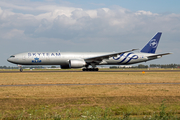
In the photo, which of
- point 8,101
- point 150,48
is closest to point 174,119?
point 8,101

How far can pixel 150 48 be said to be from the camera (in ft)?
178

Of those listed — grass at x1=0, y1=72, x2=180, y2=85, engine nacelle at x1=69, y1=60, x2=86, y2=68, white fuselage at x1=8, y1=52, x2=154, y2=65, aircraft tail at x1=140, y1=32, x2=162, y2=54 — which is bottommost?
grass at x1=0, y1=72, x2=180, y2=85

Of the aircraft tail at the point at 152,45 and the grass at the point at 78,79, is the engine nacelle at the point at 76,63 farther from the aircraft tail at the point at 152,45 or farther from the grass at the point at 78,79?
the aircraft tail at the point at 152,45

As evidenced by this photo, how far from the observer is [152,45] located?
54.6m

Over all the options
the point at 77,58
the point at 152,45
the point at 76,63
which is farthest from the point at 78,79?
the point at 152,45

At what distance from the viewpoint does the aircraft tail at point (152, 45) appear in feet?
178

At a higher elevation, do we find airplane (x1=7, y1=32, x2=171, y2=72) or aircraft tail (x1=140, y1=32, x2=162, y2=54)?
aircraft tail (x1=140, y1=32, x2=162, y2=54)

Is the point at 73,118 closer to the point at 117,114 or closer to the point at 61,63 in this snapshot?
the point at 117,114

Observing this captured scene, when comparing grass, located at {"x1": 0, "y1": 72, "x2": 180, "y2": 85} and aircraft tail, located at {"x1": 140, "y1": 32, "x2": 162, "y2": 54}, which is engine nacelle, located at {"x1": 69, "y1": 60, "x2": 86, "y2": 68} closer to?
grass, located at {"x1": 0, "y1": 72, "x2": 180, "y2": 85}

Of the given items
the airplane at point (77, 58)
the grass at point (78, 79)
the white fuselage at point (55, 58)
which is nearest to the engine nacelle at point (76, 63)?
the airplane at point (77, 58)

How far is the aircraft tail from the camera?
54334 mm

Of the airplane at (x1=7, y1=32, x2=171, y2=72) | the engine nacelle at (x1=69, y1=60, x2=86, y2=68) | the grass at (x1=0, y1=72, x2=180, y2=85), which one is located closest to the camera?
the grass at (x1=0, y1=72, x2=180, y2=85)

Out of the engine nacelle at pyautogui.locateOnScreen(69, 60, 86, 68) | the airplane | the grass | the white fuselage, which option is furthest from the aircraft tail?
the grass

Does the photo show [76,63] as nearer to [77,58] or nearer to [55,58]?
[77,58]
